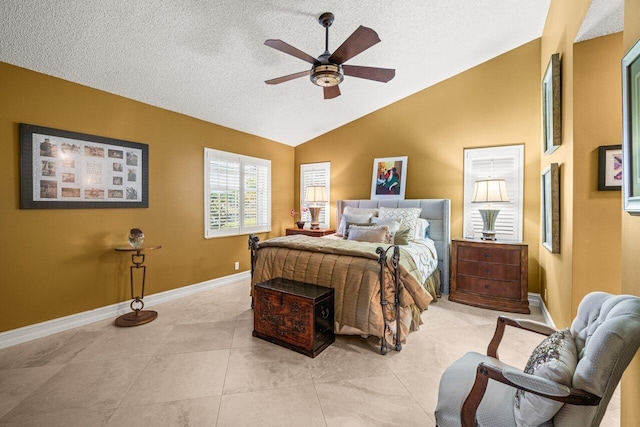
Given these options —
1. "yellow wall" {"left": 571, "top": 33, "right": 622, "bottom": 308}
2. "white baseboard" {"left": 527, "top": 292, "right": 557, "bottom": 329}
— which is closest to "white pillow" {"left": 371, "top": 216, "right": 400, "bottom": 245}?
"yellow wall" {"left": 571, "top": 33, "right": 622, "bottom": 308}

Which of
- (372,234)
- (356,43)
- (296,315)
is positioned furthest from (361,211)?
(356,43)

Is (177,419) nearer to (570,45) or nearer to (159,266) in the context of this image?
(159,266)

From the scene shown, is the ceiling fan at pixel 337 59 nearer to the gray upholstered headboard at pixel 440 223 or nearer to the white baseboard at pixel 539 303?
the gray upholstered headboard at pixel 440 223

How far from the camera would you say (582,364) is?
1.03 metres

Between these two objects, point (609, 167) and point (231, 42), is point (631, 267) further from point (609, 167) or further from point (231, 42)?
point (231, 42)

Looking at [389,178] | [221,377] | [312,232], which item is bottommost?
[221,377]

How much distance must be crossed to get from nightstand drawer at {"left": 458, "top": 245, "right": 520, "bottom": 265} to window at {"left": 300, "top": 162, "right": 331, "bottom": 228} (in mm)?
2634

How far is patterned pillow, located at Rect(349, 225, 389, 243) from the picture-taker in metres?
3.65

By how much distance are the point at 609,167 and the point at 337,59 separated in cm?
237

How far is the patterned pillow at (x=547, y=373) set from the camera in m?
1.05

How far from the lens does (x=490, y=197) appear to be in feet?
12.3

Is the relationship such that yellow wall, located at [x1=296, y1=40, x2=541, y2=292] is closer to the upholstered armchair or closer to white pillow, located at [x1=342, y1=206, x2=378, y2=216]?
white pillow, located at [x1=342, y1=206, x2=378, y2=216]

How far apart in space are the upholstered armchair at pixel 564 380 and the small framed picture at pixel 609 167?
149 centimetres

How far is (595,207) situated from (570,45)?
1423 mm
